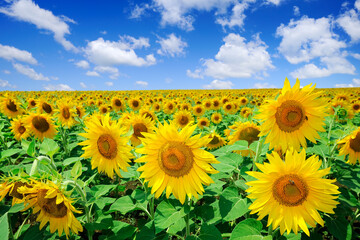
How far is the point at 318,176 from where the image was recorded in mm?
1688

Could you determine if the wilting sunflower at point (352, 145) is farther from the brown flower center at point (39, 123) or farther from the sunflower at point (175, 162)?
the brown flower center at point (39, 123)

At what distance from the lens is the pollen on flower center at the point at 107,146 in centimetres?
235

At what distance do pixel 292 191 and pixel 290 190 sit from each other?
0.02 m

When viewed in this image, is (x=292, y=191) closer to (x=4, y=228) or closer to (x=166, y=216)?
(x=166, y=216)

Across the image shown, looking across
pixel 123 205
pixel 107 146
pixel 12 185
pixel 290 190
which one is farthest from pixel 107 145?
pixel 290 190

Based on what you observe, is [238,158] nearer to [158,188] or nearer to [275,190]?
[275,190]

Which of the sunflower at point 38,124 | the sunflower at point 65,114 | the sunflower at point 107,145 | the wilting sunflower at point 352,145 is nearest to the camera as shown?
the sunflower at point 107,145

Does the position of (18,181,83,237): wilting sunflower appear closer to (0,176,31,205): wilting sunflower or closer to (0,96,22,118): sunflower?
(0,176,31,205): wilting sunflower

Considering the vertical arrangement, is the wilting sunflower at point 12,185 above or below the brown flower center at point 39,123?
below

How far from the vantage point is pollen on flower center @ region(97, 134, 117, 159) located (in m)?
2.35

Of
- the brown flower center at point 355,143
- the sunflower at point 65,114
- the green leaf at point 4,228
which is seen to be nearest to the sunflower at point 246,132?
the brown flower center at point 355,143

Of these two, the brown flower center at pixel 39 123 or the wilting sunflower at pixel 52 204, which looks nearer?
the wilting sunflower at pixel 52 204

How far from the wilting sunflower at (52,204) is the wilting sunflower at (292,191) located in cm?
158

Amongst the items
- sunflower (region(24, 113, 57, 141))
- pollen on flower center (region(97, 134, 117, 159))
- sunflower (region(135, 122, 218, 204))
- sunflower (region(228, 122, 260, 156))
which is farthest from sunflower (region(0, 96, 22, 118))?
sunflower (region(228, 122, 260, 156))
